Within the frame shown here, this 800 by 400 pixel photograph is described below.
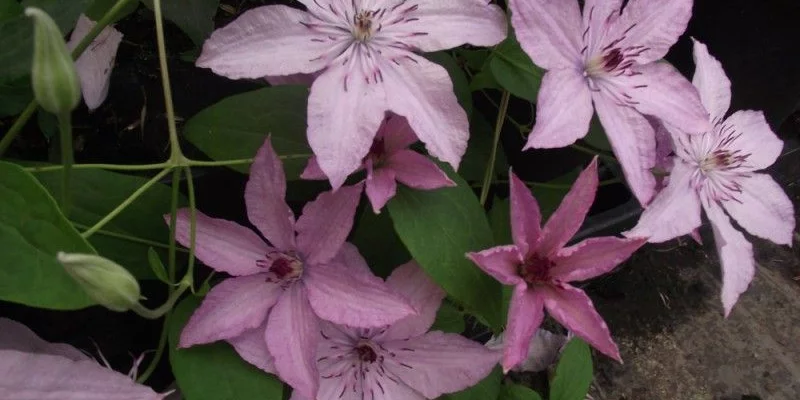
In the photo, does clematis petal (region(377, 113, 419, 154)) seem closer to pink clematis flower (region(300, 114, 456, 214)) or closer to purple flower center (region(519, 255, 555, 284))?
pink clematis flower (region(300, 114, 456, 214))

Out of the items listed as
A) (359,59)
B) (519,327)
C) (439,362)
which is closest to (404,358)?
(439,362)

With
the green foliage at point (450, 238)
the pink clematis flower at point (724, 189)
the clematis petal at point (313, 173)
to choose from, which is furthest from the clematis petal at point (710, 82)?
the clematis petal at point (313, 173)

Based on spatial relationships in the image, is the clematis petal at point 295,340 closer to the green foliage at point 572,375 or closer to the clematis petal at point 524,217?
the clematis petal at point 524,217

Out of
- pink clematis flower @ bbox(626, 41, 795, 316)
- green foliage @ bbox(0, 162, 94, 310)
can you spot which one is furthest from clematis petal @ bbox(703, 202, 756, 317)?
green foliage @ bbox(0, 162, 94, 310)

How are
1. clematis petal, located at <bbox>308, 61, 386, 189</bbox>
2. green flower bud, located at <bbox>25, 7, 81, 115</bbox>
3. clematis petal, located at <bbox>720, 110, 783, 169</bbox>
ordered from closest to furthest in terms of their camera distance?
green flower bud, located at <bbox>25, 7, 81, 115</bbox> → clematis petal, located at <bbox>308, 61, 386, 189</bbox> → clematis petal, located at <bbox>720, 110, 783, 169</bbox>

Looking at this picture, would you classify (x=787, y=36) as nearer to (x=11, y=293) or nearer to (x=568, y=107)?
(x=568, y=107)

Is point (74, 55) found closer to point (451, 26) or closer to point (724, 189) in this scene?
point (451, 26)
